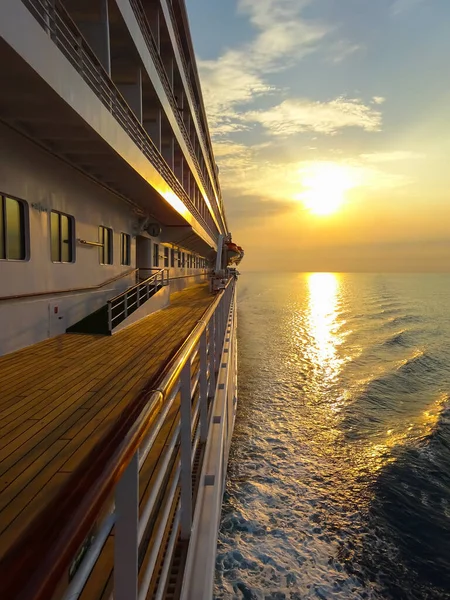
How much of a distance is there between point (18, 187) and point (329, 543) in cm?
852

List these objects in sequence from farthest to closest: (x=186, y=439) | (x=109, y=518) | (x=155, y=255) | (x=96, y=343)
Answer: (x=155, y=255), (x=96, y=343), (x=186, y=439), (x=109, y=518)

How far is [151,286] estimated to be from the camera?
15.6 metres

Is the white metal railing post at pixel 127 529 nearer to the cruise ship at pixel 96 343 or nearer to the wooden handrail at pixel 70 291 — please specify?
the cruise ship at pixel 96 343

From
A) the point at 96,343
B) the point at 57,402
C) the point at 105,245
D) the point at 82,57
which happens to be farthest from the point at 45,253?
the point at 57,402

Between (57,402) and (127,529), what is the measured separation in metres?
4.12

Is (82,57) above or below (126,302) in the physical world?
above

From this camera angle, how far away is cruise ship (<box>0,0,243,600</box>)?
1404 mm

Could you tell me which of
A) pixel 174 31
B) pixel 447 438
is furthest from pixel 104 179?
pixel 447 438

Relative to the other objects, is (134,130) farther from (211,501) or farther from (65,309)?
(211,501)

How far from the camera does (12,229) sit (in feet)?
25.5

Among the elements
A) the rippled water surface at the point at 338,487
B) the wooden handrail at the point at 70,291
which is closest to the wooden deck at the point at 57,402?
the wooden handrail at the point at 70,291

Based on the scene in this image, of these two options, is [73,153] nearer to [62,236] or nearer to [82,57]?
[62,236]

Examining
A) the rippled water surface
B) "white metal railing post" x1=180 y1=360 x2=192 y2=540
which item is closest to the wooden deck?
"white metal railing post" x1=180 y1=360 x2=192 y2=540


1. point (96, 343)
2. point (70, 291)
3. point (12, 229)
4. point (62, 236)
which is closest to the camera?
point (12, 229)
